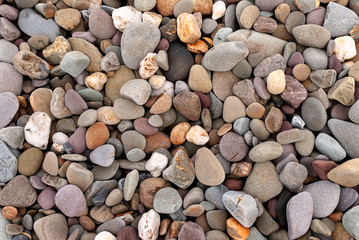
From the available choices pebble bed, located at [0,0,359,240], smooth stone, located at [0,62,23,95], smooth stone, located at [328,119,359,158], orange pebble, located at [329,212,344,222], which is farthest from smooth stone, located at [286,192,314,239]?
smooth stone, located at [0,62,23,95]

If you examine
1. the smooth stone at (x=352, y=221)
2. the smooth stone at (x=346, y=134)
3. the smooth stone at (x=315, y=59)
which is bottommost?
the smooth stone at (x=352, y=221)

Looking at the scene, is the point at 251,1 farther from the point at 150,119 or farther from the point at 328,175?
the point at 328,175

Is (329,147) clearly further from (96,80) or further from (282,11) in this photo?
(96,80)

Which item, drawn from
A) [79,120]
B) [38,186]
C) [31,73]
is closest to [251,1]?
[79,120]

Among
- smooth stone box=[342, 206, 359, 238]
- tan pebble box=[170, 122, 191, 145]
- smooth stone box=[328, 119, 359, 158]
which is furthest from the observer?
tan pebble box=[170, 122, 191, 145]

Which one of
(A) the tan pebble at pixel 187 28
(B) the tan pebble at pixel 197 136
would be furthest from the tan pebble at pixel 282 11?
(B) the tan pebble at pixel 197 136

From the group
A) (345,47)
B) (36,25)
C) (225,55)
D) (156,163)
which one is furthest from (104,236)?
(345,47)

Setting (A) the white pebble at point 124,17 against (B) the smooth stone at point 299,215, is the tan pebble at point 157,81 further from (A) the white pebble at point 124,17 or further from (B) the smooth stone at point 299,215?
(B) the smooth stone at point 299,215

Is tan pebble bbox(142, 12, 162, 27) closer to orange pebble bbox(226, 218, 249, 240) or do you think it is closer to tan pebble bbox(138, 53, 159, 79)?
tan pebble bbox(138, 53, 159, 79)
